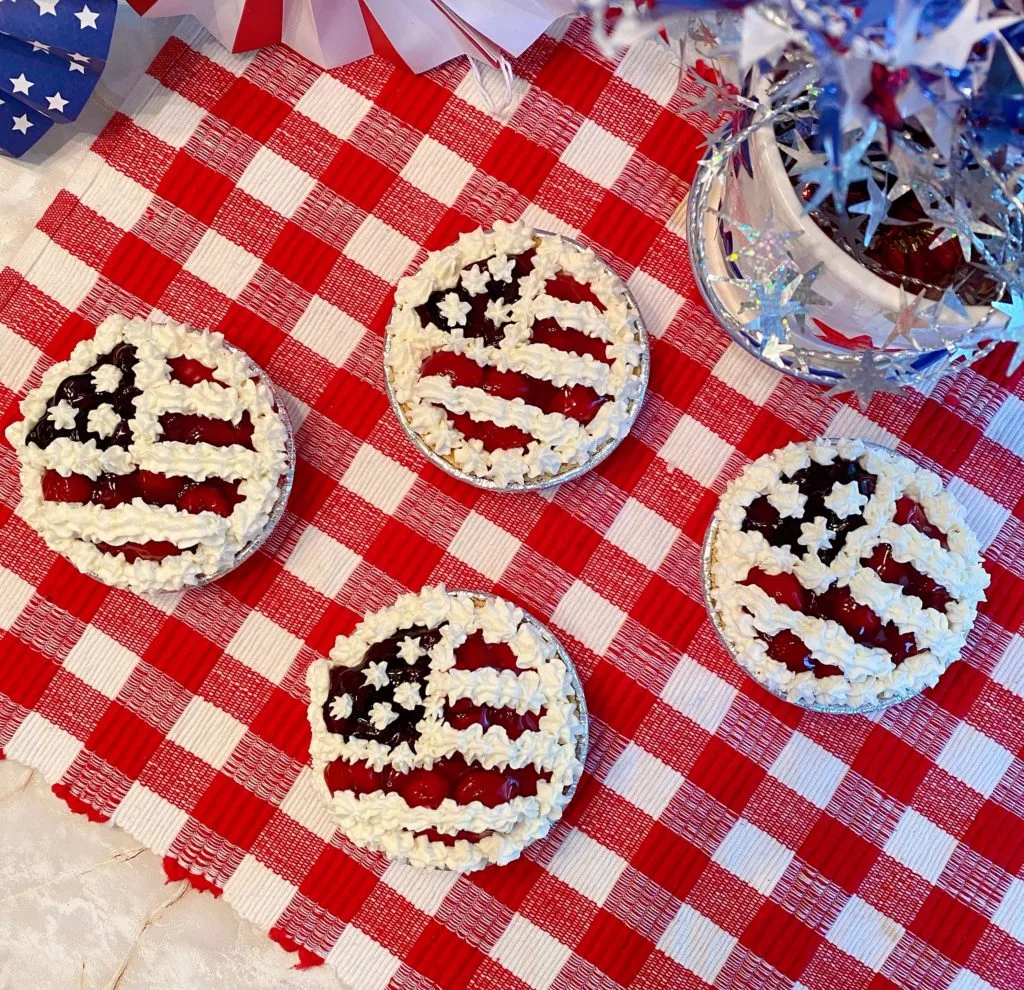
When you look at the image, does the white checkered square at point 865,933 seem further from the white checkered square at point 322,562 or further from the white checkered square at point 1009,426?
the white checkered square at point 322,562

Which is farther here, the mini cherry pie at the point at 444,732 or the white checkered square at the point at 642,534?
the white checkered square at the point at 642,534

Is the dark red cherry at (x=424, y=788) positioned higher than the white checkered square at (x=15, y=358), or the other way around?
the white checkered square at (x=15, y=358)

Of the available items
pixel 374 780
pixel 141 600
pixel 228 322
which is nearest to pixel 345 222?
pixel 228 322

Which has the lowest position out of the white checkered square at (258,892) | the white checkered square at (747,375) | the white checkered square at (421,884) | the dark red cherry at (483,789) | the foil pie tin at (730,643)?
the white checkered square at (258,892)

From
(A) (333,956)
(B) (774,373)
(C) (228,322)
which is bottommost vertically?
(A) (333,956)

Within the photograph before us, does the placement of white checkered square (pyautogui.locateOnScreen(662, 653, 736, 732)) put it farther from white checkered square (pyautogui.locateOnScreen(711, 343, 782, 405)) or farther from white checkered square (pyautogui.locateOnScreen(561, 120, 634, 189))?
white checkered square (pyautogui.locateOnScreen(561, 120, 634, 189))

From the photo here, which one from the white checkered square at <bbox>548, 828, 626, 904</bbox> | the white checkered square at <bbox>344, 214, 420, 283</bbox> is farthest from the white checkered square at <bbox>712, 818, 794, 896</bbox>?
the white checkered square at <bbox>344, 214, 420, 283</bbox>

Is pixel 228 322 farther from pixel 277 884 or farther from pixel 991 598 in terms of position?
pixel 991 598

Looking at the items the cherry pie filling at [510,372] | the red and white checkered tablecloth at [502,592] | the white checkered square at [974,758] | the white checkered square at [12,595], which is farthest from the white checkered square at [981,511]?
the white checkered square at [12,595]
